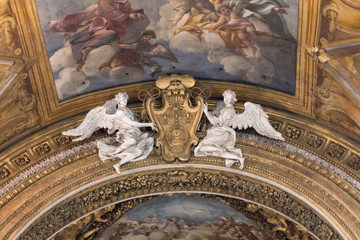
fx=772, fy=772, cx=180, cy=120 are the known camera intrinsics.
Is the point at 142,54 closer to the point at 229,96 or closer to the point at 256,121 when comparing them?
the point at 229,96

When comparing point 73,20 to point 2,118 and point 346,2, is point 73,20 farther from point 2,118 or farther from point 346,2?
point 346,2

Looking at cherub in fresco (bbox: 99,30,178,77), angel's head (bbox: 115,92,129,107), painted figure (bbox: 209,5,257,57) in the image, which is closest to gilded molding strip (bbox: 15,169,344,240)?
angel's head (bbox: 115,92,129,107)

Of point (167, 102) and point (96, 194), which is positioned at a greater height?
point (167, 102)

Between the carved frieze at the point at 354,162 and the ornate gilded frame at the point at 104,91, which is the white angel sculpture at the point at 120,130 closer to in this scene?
the ornate gilded frame at the point at 104,91

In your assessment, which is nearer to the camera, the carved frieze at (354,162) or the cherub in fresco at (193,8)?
the cherub in fresco at (193,8)

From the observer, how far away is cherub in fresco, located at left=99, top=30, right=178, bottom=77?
551 inches

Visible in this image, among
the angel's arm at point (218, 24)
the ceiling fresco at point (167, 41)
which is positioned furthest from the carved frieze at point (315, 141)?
the angel's arm at point (218, 24)

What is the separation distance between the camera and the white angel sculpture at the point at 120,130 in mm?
13711

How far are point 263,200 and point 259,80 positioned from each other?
2220 mm

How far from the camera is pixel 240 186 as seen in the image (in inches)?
550

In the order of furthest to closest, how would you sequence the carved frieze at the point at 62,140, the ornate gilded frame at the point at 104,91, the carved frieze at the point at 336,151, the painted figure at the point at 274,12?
the carved frieze at the point at 62,140 → the carved frieze at the point at 336,151 → the painted figure at the point at 274,12 → the ornate gilded frame at the point at 104,91

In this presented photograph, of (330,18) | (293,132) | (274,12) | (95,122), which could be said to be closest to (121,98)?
(95,122)

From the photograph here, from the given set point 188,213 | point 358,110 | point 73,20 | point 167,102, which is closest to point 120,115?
point 167,102

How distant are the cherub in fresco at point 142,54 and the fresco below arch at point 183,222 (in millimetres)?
2723
